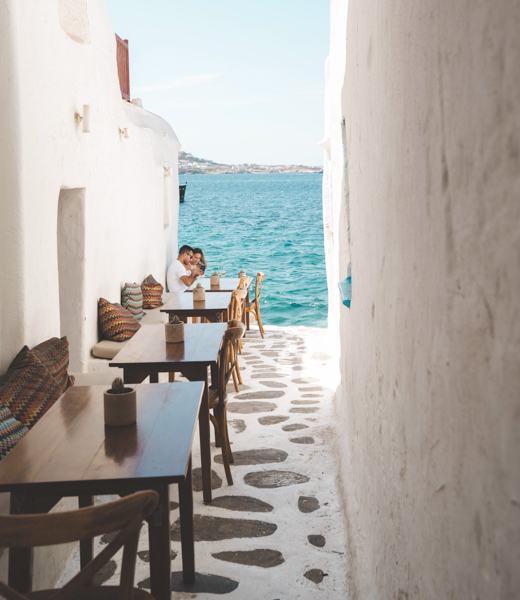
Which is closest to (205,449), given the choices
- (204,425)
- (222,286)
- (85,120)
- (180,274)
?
(204,425)

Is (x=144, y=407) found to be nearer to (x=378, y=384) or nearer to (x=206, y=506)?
(x=378, y=384)

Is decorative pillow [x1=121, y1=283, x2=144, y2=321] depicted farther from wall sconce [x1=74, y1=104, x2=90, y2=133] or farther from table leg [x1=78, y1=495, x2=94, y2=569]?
table leg [x1=78, y1=495, x2=94, y2=569]

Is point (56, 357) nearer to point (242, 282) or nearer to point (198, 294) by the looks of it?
point (198, 294)

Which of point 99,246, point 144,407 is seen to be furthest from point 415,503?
point 99,246

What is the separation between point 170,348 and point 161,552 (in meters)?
2.10

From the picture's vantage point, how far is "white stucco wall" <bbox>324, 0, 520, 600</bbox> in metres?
0.95

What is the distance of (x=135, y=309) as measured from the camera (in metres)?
7.58

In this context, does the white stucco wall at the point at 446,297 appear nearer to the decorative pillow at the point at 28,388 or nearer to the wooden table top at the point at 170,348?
the wooden table top at the point at 170,348

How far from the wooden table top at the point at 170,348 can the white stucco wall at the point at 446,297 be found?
5.76 ft

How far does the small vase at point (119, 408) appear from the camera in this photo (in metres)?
2.73

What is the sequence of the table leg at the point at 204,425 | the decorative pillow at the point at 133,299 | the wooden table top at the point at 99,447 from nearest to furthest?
the wooden table top at the point at 99,447
the table leg at the point at 204,425
the decorative pillow at the point at 133,299

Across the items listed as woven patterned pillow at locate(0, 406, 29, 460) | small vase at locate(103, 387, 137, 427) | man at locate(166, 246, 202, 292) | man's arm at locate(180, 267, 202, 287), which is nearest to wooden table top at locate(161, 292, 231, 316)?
man's arm at locate(180, 267, 202, 287)

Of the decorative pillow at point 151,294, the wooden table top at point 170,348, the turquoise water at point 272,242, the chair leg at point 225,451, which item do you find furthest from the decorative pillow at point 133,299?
the turquoise water at point 272,242

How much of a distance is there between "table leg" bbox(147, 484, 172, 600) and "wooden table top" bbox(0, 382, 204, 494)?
0.18m
